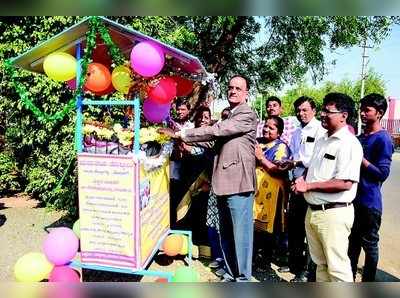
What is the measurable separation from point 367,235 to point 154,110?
2.16m

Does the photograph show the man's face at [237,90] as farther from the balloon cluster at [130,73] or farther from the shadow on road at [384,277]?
the shadow on road at [384,277]

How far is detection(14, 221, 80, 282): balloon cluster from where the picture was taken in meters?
3.28

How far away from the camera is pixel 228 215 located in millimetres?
3604

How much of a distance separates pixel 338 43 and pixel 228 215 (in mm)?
7486

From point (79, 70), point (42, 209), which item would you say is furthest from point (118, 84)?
point (42, 209)

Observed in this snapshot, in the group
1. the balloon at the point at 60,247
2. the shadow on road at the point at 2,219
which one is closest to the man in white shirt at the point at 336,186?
the balloon at the point at 60,247

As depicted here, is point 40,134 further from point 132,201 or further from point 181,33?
point 132,201

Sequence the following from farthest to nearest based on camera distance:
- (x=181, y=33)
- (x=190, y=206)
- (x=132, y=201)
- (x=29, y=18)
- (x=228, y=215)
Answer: (x=181, y=33) → (x=29, y=18) → (x=190, y=206) → (x=228, y=215) → (x=132, y=201)

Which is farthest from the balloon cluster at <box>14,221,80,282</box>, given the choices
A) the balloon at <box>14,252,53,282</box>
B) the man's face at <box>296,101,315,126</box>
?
the man's face at <box>296,101,315,126</box>

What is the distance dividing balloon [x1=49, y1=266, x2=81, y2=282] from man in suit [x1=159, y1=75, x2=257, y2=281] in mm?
1339

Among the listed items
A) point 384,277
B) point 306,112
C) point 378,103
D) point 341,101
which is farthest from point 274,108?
point 384,277

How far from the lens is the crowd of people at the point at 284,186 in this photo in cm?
282

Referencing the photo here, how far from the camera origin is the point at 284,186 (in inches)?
160

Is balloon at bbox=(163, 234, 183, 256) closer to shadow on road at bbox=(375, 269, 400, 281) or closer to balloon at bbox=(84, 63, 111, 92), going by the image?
balloon at bbox=(84, 63, 111, 92)
